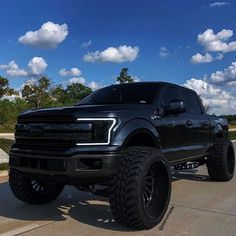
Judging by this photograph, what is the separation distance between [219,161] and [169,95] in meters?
2.35

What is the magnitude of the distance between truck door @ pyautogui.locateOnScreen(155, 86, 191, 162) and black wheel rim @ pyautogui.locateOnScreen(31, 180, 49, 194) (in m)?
1.94

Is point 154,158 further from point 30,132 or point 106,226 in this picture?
point 30,132

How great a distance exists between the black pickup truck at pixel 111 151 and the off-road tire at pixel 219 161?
2.03 metres

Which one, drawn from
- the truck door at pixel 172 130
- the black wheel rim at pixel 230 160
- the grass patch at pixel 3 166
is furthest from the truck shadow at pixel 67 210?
the black wheel rim at pixel 230 160

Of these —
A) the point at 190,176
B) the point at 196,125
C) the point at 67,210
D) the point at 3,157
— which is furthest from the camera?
the point at 3,157

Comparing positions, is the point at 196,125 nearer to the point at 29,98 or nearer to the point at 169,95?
the point at 169,95

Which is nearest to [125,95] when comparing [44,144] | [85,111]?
[85,111]

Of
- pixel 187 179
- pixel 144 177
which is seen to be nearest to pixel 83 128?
pixel 144 177

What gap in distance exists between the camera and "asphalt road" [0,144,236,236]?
5402 millimetres

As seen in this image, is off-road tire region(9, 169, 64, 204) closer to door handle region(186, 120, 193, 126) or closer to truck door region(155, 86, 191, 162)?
truck door region(155, 86, 191, 162)

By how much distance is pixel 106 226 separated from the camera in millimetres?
5594

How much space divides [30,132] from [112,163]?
1.22 m

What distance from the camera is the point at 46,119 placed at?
5559mm

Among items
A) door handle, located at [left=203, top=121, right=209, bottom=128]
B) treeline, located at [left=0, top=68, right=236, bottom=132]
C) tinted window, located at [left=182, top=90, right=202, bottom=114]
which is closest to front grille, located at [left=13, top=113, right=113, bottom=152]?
tinted window, located at [left=182, top=90, right=202, bottom=114]
